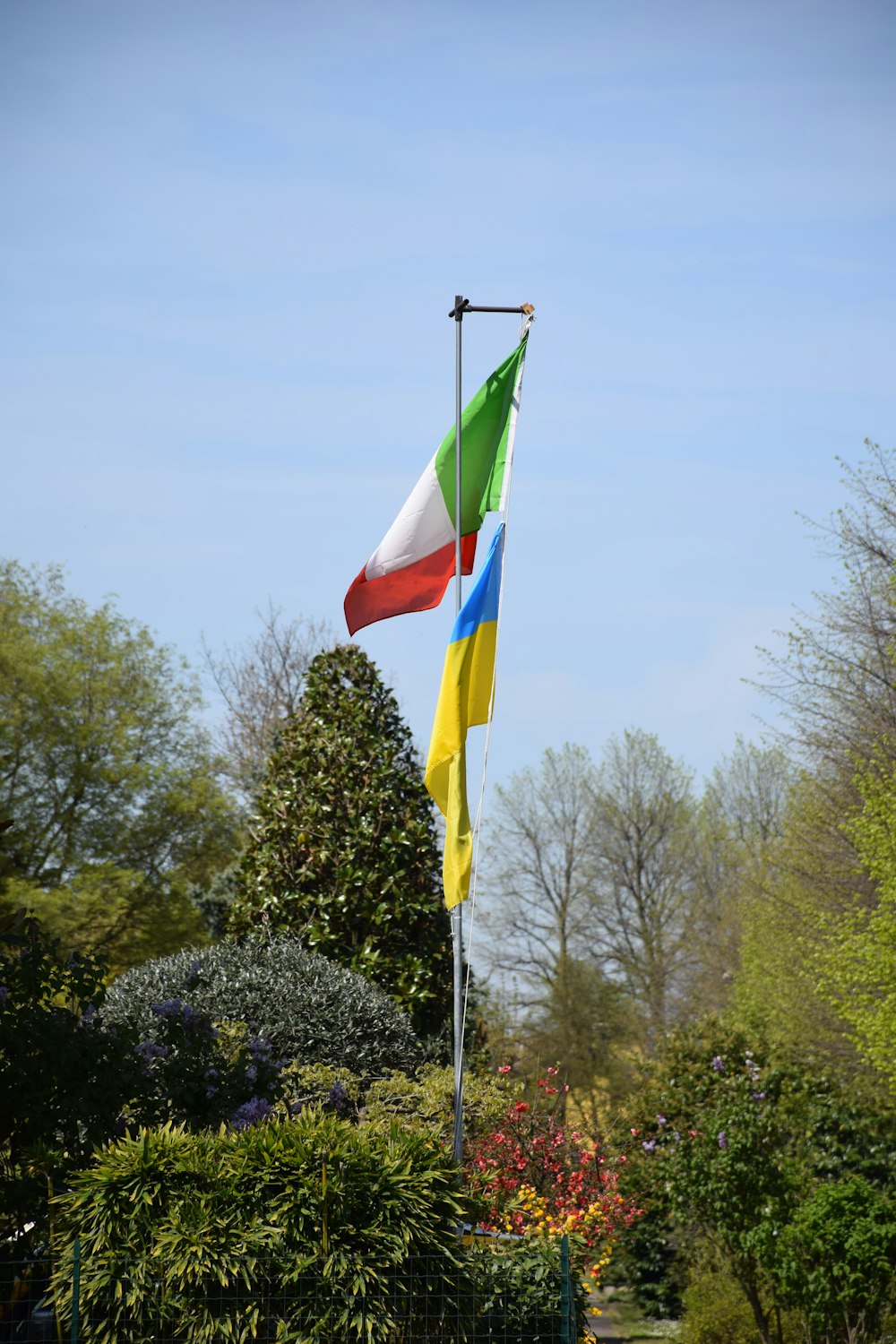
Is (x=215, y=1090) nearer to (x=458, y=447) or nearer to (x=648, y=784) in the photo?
(x=458, y=447)

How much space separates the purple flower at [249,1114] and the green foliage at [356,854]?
13.5ft

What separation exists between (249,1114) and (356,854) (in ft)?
15.7

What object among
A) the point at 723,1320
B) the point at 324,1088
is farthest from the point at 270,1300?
the point at 723,1320

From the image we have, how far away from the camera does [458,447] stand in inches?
344

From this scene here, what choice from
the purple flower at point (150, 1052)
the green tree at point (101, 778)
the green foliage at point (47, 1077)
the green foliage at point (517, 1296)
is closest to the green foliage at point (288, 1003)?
the purple flower at point (150, 1052)

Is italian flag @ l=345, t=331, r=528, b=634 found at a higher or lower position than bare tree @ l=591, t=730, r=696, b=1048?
lower

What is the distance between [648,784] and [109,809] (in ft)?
50.5

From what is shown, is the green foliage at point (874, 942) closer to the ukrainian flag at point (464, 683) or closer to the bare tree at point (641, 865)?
the ukrainian flag at point (464, 683)

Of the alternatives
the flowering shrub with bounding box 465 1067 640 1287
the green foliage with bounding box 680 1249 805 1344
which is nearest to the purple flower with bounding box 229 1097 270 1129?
the flowering shrub with bounding box 465 1067 640 1287

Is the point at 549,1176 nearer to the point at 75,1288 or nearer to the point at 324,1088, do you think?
the point at 324,1088

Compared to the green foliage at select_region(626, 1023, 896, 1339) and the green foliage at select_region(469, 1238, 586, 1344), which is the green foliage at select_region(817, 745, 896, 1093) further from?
the green foliage at select_region(469, 1238, 586, 1344)

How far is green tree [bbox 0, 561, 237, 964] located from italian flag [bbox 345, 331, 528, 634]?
1720 centimetres

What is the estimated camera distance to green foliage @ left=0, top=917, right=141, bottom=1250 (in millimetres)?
7844

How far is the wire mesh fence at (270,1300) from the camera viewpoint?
642 cm
